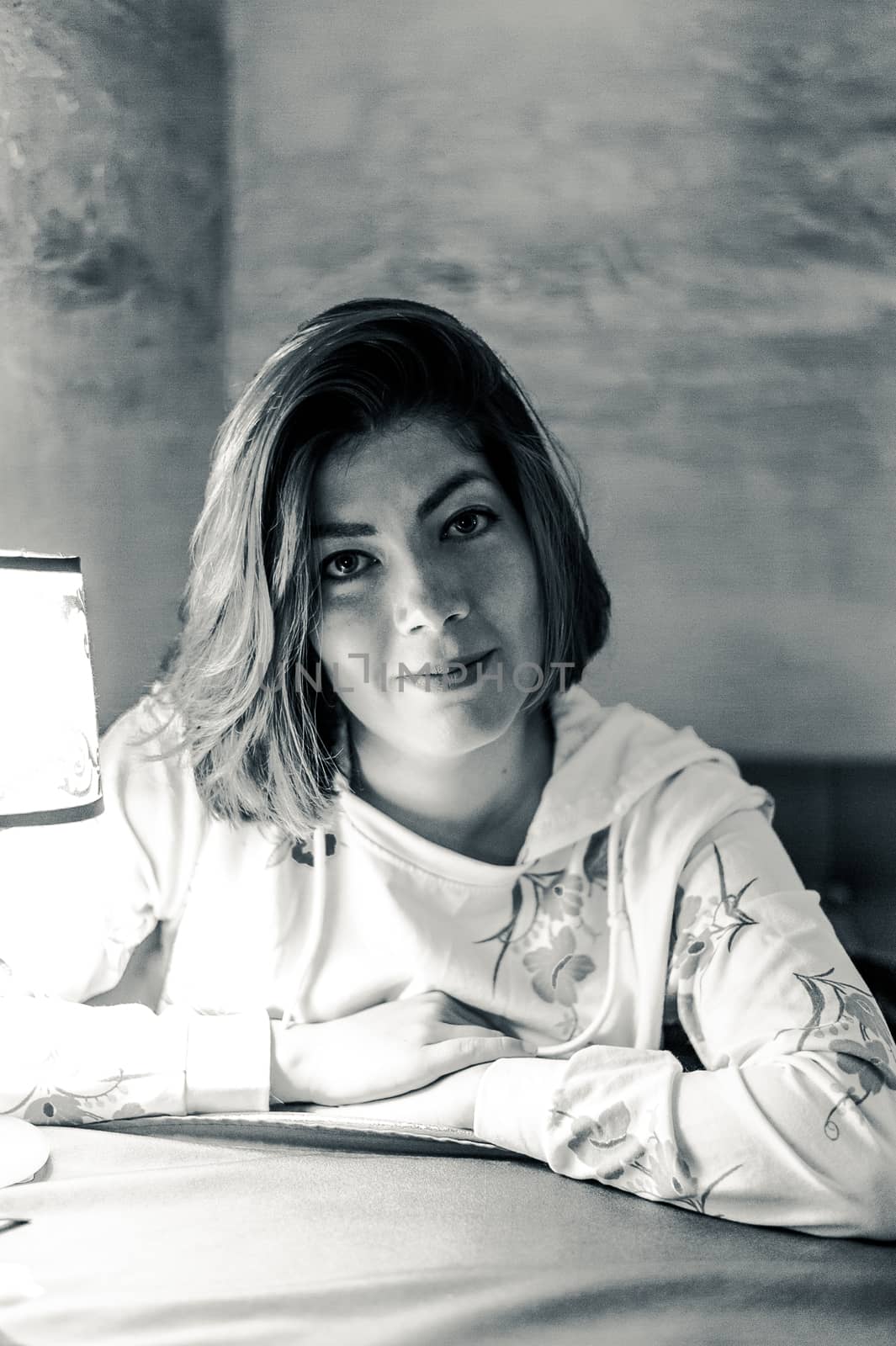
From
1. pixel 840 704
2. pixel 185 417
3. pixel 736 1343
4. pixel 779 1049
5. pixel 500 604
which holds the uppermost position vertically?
pixel 185 417

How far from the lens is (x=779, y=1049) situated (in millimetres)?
997

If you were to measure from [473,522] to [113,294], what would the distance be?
53 cm

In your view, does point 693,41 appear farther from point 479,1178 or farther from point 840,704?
point 479,1178

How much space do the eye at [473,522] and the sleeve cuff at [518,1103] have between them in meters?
0.49

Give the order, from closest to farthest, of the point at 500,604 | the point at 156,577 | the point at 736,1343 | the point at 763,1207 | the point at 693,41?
the point at 736,1343
the point at 763,1207
the point at 500,604
the point at 693,41
the point at 156,577

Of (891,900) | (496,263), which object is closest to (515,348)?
(496,263)

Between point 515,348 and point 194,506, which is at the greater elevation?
point 515,348

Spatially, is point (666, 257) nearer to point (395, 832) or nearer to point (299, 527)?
point (299, 527)

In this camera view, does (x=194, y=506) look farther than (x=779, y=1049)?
Yes

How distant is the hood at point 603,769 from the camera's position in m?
1.23

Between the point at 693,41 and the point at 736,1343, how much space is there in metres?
1.23

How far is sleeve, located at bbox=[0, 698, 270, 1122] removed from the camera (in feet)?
3.61

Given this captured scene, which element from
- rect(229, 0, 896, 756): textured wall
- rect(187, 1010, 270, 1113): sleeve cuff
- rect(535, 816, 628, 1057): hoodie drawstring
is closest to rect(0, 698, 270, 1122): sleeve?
rect(187, 1010, 270, 1113): sleeve cuff

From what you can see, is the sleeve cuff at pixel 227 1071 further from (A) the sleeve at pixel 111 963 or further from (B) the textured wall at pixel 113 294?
(B) the textured wall at pixel 113 294
